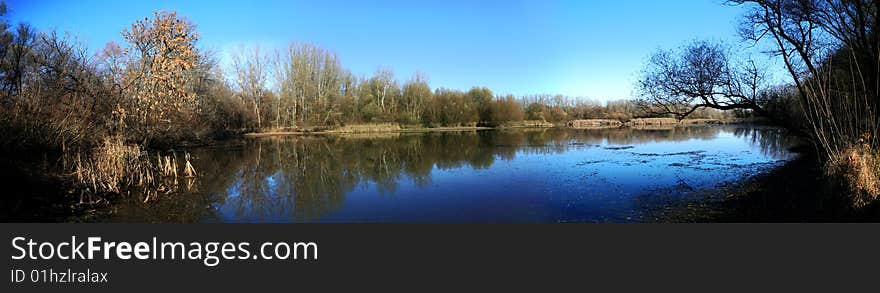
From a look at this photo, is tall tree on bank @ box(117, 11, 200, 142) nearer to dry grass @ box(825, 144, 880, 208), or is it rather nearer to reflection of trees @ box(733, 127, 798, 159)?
dry grass @ box(825, 144, 880, 208)

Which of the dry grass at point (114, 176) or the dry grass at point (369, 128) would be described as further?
the dry grass at point (369, 128)

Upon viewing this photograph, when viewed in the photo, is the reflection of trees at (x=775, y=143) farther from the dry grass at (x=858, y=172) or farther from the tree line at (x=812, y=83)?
the dry grass at (x=858, y=172)

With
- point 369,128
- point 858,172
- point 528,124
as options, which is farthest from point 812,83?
point 528,124

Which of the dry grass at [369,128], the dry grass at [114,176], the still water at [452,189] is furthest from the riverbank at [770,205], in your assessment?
the dry grass at [369,128]

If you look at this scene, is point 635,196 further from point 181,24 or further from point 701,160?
point 181,24

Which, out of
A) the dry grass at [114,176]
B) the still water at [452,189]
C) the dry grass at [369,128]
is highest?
the dry grass at [369,128]

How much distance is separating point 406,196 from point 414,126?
37.5 meters

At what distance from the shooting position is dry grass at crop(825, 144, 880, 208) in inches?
209

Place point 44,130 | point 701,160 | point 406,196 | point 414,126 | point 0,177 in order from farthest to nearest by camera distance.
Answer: point 414,126, point 701,160, point 44,130, point 406,196, point 0,177

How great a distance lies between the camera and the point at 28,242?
3.83 meters

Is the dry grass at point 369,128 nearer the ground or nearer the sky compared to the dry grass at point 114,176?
nearer the sky

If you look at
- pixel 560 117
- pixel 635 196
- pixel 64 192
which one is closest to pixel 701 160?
pixel 635 196

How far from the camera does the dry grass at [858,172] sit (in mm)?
5309

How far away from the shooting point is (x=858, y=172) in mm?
5781
